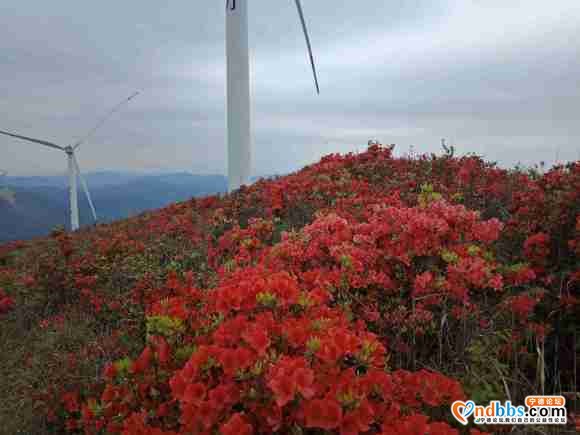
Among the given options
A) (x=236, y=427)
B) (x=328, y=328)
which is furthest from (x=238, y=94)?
(x=236, y=427)

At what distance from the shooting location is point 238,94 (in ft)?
41.0

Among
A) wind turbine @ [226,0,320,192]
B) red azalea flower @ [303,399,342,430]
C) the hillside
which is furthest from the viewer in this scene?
wind turbine @ [226,0,320,192]

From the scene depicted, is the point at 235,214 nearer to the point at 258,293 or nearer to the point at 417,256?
the point at 417,256

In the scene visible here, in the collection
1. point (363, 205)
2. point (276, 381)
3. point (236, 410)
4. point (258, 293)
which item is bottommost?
point (236, 410)

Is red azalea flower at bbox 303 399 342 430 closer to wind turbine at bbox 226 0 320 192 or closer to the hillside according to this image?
the hillside

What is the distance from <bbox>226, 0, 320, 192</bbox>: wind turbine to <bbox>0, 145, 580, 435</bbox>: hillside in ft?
19.9

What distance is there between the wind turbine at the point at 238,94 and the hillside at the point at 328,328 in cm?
606

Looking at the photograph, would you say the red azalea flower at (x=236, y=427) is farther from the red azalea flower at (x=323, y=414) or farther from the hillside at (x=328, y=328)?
the red azalea flower at (x=323, y=414)

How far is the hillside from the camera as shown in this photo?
6.43ft

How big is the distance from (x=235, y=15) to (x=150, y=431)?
40.7ft

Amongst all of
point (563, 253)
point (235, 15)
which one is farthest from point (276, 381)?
point (235, 15)

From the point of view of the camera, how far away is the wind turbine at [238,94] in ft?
41.1

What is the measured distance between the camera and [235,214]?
326 inches

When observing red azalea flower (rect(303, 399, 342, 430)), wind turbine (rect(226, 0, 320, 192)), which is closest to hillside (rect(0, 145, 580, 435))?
red azalea flower (rect(303, 399, 342, 430))
